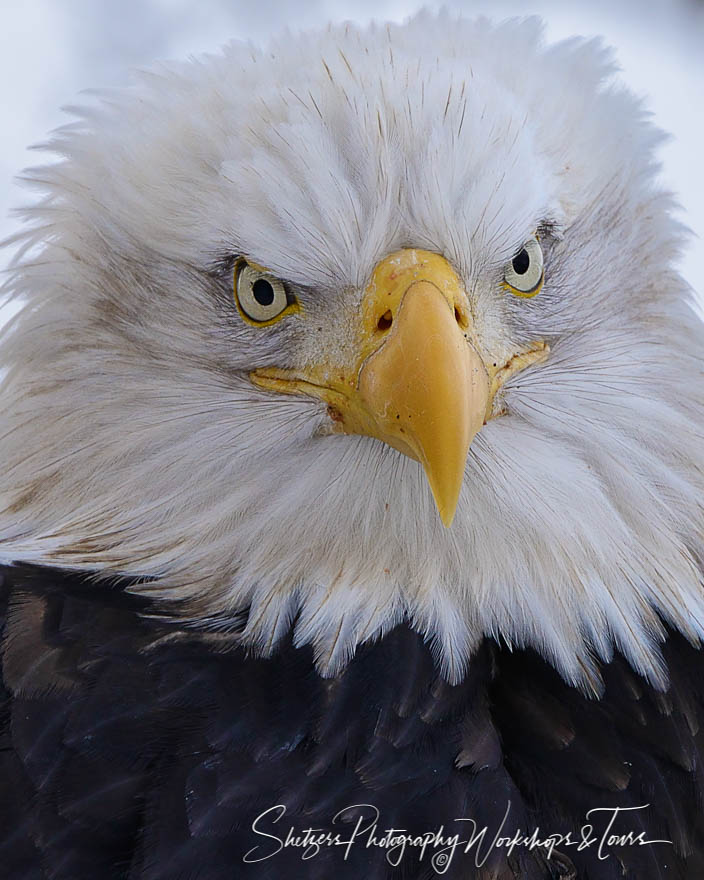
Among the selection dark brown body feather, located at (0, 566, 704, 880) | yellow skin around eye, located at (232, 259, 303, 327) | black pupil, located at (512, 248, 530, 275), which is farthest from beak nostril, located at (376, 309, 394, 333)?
dark brown body feather, located at (0, 566, 704, 880)

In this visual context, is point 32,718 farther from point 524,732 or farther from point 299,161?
point 299,161

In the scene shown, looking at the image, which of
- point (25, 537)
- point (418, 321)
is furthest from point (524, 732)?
point (25, 537)

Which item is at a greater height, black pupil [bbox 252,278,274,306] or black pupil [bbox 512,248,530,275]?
black pupil [bbox 512,248,530,275]

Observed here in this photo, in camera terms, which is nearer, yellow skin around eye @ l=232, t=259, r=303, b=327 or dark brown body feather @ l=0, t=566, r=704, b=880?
dark brown body feather @ l=0, t=566, r=704, b=880

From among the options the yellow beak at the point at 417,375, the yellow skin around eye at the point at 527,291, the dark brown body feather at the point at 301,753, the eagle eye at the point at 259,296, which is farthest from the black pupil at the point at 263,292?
the dark brown body feather at the point at 301,753

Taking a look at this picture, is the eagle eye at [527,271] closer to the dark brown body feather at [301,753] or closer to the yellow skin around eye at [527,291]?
the yellow skin around eye at [527,291]

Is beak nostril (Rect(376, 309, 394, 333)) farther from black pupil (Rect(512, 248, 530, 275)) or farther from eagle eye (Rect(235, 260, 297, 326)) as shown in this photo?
black pupil (Rect(512, 248, 530, 275))

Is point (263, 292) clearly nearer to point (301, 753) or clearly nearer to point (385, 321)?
point (385, 321)
